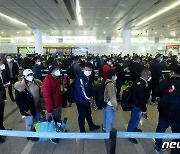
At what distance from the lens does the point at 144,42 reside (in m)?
24.2

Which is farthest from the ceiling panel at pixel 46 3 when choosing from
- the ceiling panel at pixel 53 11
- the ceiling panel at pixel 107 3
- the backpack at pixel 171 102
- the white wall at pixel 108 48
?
the white wall at pixel 108 48

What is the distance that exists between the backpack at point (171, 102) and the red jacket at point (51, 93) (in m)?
2.02

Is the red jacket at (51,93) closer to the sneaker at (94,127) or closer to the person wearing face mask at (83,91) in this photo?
the person wearing face mask at (83,91)

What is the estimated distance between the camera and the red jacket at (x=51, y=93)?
3188mm

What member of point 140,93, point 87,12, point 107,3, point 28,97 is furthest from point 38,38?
point 140,93

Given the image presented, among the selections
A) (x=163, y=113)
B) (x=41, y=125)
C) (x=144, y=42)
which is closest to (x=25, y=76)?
→ (x=41, y=125)

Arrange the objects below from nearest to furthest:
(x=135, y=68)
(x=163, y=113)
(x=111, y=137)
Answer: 1. (x=111, y=137)
2. (x=163, y=113)
3. (x=135, y=68)

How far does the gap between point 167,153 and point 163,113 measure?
947 mm

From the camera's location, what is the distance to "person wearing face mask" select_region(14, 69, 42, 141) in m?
3.17

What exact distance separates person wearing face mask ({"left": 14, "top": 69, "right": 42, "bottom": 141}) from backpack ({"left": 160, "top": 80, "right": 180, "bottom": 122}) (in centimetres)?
247

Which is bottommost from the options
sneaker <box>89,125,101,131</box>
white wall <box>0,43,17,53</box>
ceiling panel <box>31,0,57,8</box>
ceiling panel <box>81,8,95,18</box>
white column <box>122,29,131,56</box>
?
sneaker <box>89,125,101,131</box>

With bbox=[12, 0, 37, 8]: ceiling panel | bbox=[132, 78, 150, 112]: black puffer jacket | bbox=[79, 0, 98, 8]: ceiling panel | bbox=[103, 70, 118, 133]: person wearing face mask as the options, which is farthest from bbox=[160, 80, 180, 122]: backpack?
bbox=[12, 0, 37, 8]: ceiling panel

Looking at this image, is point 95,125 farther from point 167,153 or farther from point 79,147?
point 167,153

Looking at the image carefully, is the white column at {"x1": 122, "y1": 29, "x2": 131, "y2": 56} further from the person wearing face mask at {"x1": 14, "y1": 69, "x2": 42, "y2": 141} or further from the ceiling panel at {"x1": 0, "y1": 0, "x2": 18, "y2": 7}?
the person wearing face mask at {"x1": 14, "y1": 69, "x2": 42, "y2": 141}
